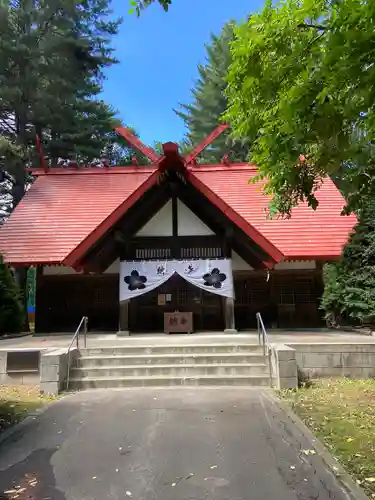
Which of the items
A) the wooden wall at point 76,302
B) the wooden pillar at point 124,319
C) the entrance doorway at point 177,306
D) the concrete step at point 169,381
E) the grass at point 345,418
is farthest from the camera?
the wooden wall at point 76,302

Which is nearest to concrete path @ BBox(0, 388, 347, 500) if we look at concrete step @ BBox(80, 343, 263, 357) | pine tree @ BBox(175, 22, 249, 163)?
concrete step @ BBox(80, 343, 263, 357)

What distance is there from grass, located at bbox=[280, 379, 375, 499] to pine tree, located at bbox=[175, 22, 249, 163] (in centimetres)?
2308

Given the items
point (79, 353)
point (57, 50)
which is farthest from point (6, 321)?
point (57, 50)

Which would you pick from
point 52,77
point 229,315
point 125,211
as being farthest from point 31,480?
point 52,77

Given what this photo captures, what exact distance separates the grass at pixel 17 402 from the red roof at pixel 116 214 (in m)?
3.81

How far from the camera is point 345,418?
581 centimetres

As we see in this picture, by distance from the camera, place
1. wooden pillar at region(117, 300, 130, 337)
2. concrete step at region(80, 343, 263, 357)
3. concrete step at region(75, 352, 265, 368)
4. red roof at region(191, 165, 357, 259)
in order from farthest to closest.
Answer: red roof at region(191, 165, 357, 259)
wooden pillar at region(117, 300, 130, 337)
concrete step at region(80, 343, 263, 357)
concrete step at region(75, 352, 265, 368)

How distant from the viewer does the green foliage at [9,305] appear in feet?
43.3

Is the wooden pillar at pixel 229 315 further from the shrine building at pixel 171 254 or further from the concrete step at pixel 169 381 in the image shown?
the concrete step at pixel 169 381

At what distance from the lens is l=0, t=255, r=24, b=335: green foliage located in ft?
43.3

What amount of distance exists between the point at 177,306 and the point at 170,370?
5.17 meters

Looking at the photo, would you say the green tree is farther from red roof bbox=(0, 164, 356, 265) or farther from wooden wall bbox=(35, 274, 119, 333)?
wooden wall bbox=(35, 274, 119, 333)

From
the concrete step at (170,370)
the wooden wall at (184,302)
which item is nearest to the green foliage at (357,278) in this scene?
the wooden wall at (184,302)

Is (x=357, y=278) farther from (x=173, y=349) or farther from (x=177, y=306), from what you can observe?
(x=173, y=349)
